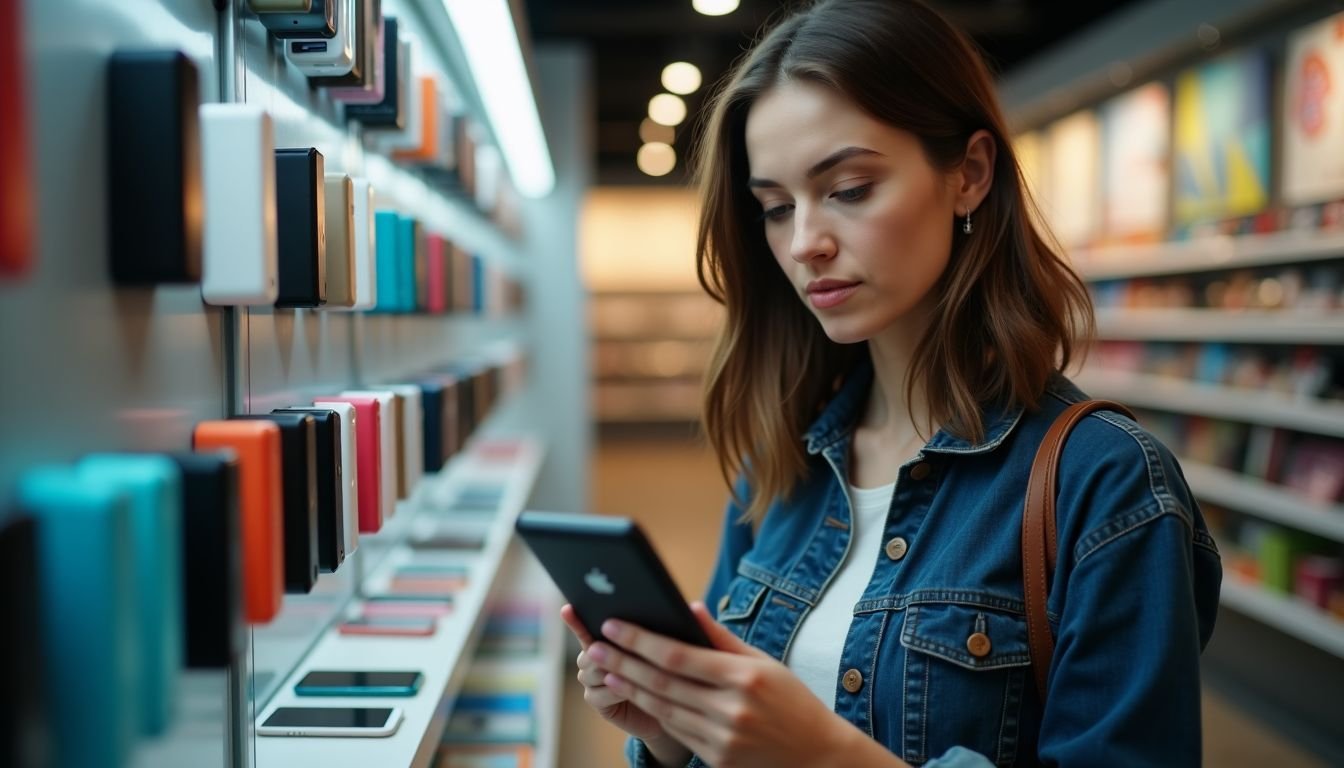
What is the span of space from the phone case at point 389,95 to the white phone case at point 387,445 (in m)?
0.50

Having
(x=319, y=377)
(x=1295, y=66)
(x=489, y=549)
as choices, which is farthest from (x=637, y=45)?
(x=319, y=377)

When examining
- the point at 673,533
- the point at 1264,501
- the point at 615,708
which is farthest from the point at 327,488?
the point at 673,533

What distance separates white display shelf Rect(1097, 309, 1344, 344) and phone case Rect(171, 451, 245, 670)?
398 centimetres

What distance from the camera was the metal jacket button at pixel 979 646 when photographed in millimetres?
1163

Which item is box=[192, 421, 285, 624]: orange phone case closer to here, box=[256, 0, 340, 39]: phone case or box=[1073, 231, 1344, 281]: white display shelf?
box=[256, 0, 340, 39]: phone case

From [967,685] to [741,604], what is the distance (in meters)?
0.38

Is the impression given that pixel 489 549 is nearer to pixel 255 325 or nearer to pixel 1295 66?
pixel 255 325

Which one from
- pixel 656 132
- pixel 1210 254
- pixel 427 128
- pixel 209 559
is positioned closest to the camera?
pixel 209 559

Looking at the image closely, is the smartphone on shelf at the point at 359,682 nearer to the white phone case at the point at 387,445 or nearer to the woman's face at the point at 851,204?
the white phone case at the point at 387,445

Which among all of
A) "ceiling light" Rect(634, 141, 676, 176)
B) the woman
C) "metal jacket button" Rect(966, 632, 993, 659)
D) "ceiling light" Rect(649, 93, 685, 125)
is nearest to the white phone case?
the woman

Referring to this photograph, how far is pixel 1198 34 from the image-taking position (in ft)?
15.5

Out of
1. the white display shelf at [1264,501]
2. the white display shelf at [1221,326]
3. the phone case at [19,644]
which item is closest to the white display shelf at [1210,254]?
the white display shelf at [1221,326]

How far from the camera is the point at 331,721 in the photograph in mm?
1335

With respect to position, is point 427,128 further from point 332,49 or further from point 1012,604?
point 1012,604
